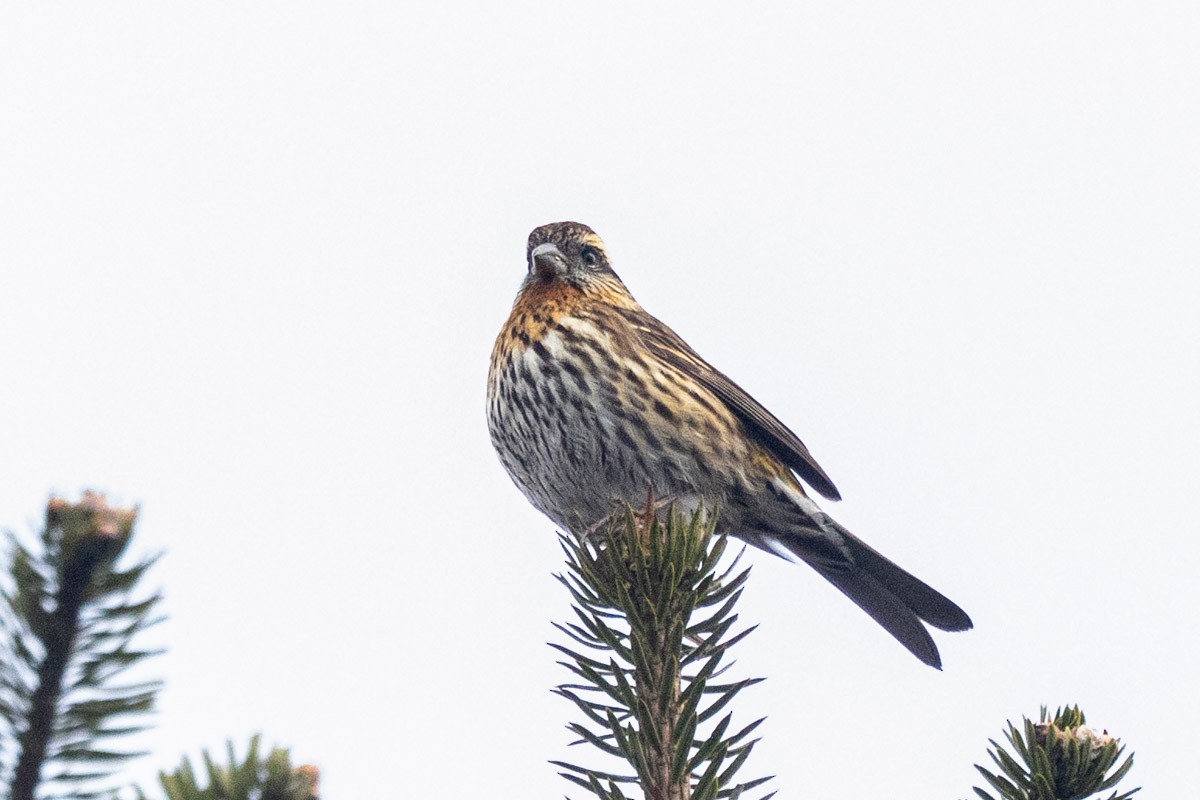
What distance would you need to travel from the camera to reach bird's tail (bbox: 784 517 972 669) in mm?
6852

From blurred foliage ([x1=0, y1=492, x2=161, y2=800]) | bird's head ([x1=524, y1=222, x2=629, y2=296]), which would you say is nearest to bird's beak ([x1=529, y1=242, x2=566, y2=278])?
bird's head ([x1=524, y1=222, x2=629, y2=296])

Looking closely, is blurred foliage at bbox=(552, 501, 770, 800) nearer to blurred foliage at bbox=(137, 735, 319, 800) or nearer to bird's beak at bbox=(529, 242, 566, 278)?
blurred foliage at bbox=(137, 735, 319, 800)

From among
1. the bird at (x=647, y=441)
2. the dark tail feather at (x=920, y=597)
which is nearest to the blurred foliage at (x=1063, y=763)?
the bird at (x=647, y=441)

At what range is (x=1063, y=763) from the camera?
2365 mm

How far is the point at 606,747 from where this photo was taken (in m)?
2.63

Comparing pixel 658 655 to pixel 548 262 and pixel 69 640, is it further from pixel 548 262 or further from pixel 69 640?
pixel 548 262

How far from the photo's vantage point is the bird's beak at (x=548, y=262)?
754cm

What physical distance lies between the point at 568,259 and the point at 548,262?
0.52 ft

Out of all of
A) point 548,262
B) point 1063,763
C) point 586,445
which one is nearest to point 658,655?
point 1063,763

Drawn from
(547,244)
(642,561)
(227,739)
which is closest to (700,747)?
(642,561)

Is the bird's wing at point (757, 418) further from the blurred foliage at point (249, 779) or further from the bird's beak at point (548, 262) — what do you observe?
the blurred foliage at point (249, 779)

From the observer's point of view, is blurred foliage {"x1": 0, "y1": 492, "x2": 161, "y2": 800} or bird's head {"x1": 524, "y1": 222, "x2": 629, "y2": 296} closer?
blurred foliage {"x1": 0, "y1": 492, "x2": 161, "y2": 800}

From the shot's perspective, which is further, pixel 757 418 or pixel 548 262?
pixel 548 262

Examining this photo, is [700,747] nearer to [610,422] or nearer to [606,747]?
[606,747]
